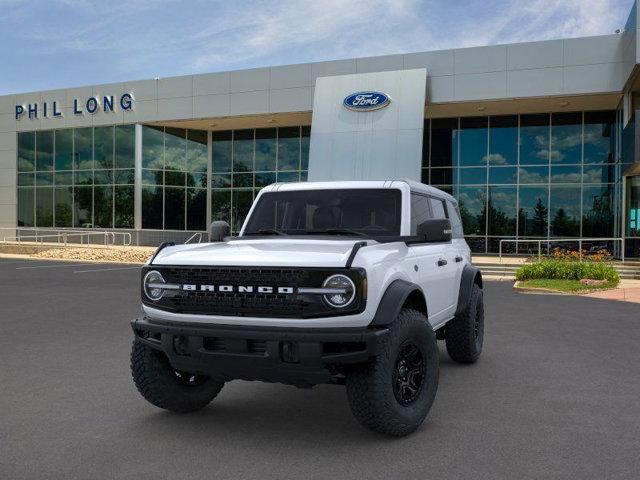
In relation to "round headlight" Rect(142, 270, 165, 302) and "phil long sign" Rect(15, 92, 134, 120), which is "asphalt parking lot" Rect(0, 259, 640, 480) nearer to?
"round headlight" Rect(142, 270, 165, 302)

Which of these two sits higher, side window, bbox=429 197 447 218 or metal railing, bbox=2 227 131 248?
side window, bbox=429 197 447 218

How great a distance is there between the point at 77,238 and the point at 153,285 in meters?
33.2

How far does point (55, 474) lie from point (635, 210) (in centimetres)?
2488

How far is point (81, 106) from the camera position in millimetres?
34781

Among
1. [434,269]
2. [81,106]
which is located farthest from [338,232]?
[81,106]

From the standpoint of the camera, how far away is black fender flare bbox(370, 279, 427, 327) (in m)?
4.12

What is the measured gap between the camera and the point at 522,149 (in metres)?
Result: 28.7

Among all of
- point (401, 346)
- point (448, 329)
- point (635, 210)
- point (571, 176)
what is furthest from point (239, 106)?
point (401, 346)

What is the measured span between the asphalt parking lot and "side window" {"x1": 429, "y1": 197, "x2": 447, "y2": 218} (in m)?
1.69

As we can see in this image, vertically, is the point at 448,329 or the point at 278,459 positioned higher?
the point at 448,329

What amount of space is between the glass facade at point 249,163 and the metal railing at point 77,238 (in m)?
5.24

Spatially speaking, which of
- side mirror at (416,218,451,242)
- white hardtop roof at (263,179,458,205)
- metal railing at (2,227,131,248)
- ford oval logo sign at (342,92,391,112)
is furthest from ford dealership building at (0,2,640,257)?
side mirror at (416,218,451,242)

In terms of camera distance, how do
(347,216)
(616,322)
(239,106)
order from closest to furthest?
(347,216) → (616,322) → (239,106)

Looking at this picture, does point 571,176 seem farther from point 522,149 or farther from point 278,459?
point 278,459
